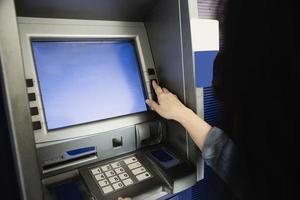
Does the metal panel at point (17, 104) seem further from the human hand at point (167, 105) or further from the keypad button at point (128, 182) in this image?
the human hand at point (167, 105)

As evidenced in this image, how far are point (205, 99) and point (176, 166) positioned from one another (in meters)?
0.37

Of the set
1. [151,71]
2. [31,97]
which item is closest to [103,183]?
[31,97]

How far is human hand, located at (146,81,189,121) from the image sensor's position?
47.7 inches

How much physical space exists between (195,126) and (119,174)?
1.35 ft

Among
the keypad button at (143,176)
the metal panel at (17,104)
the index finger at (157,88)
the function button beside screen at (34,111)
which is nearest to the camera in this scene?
the metal panel at (17,104)

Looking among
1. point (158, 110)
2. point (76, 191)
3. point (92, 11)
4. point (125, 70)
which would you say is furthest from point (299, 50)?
point (76, 191)

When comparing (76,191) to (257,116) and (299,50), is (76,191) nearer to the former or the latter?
(257,116)

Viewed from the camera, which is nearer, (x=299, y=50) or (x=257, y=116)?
(x=299, y=50)

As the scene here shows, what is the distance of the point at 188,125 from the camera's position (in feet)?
3.89

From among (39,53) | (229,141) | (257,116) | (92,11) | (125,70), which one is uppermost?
(92,11)

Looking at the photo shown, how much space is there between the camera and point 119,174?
114 cm

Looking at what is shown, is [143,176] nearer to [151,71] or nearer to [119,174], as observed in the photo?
[119,174]

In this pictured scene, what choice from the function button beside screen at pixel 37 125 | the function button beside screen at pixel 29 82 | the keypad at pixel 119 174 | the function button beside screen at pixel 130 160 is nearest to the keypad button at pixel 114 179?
the keypad at pixel 119 174

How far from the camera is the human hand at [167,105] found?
121 centimetres
